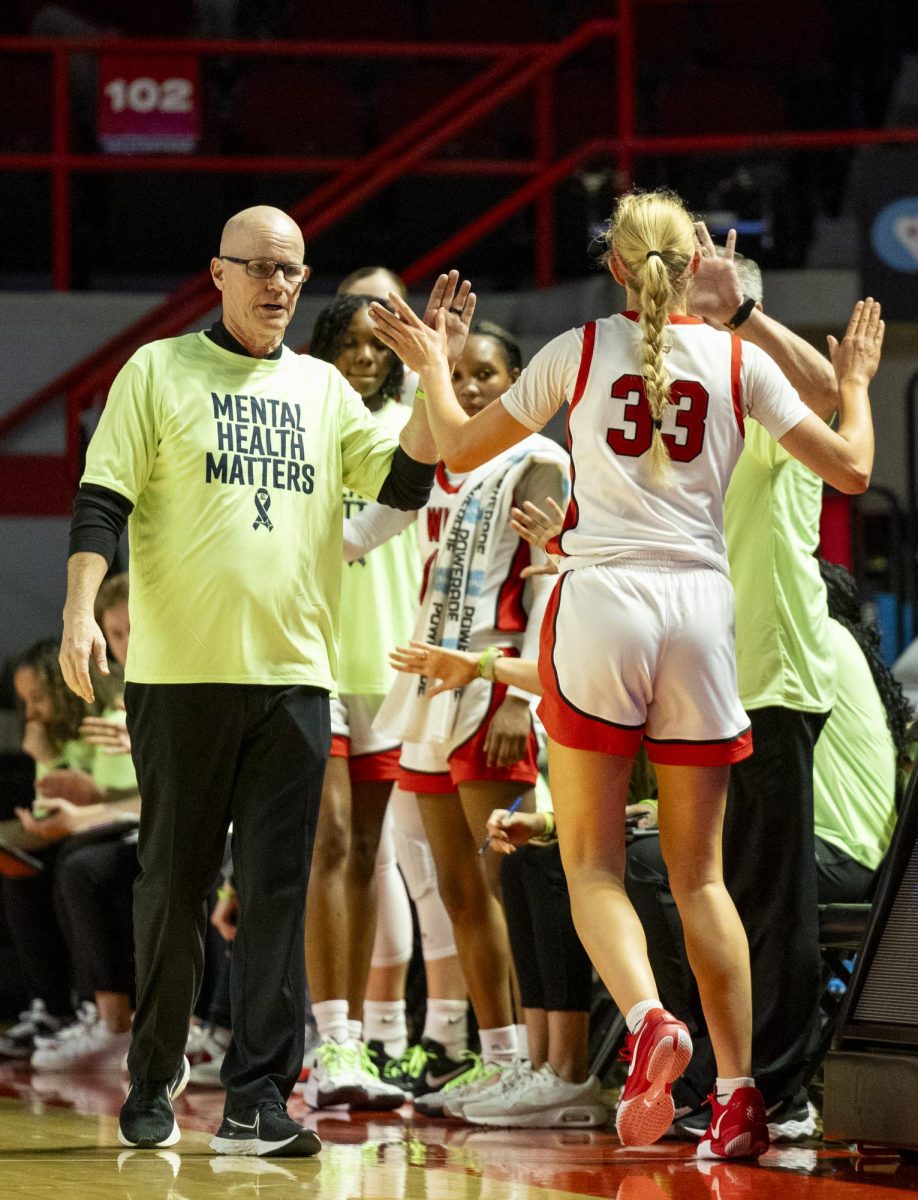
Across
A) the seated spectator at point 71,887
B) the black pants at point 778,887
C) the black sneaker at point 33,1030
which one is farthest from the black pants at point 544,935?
the black sneaker at point 33,1030

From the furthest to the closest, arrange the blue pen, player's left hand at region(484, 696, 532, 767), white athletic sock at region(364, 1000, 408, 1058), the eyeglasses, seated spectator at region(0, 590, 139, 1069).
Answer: seated spectator at region(0, 590, 139, 1069) < white athletic sock at region(364, 1000, 408, 1058) < player's left hand at region(484, 696, 532, 767) < the blue pen < the eyeglasses

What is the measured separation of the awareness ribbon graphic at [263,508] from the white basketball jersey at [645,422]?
1.79ft

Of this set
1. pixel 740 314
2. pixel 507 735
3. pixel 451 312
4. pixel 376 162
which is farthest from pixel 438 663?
→ pixel 376 162

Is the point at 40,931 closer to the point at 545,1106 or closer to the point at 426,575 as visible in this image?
the point at 426,575

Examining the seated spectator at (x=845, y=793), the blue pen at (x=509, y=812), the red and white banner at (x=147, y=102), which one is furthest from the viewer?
the red and white banner at (x=147, y=102)

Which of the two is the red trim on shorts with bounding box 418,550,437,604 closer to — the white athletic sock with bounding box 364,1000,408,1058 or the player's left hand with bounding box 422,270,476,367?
the player's left hand with bounding box 422,270,476,367

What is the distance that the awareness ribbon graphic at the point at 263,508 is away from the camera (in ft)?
12.8

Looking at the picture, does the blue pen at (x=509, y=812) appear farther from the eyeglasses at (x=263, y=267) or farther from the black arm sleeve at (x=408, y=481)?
the eyeglasses at (x=263, y=267)

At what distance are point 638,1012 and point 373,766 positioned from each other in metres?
1.65

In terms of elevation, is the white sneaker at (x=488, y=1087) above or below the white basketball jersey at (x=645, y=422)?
below

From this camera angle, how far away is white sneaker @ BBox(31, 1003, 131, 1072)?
5734 millimetres

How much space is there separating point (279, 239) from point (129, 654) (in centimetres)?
90

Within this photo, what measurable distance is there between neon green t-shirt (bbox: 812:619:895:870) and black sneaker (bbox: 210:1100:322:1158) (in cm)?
146

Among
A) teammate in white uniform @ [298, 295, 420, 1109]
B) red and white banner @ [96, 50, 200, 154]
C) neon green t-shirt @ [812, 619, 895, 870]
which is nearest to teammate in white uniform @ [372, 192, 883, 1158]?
neon green t-shirt @ [812, 619, 895, 870]
